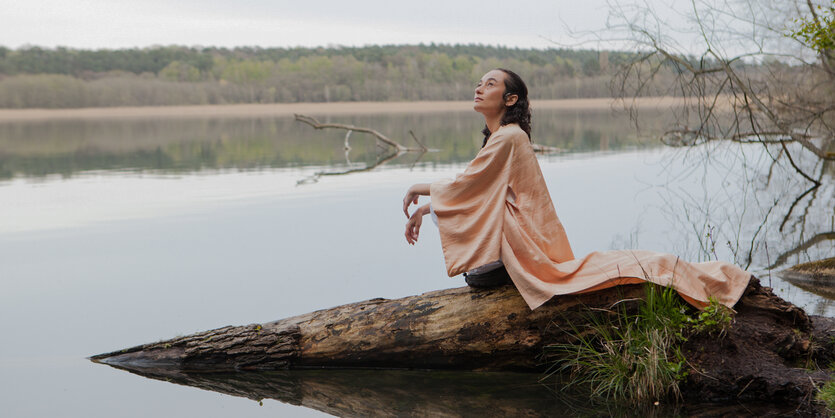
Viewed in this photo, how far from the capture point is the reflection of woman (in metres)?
4.11

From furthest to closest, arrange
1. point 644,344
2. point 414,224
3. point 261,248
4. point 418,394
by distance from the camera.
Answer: point 261,248 < point 414,224 < point 418,394 < point 644,344

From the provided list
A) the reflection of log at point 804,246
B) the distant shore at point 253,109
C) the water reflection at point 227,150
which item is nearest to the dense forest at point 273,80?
the distant shore at point 253,109

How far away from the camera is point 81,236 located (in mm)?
9570

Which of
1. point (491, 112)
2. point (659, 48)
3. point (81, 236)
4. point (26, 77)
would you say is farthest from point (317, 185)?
point (26, 77)

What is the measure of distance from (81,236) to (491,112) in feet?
22.3

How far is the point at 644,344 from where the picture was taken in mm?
4062

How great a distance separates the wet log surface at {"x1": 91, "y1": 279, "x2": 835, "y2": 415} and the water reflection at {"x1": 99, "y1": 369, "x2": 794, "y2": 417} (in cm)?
6

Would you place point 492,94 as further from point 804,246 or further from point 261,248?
point 804,246

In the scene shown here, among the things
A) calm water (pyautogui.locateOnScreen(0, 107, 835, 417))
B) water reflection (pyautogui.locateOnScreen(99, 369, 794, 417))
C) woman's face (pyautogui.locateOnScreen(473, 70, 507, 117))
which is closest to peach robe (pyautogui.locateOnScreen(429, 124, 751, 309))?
woman's face (pyautogui.locateOnScreen(473, 70, 507, 117))

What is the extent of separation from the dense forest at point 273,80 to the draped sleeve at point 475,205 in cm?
5311

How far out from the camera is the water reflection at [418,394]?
3.99 m

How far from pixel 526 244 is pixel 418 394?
984 mm

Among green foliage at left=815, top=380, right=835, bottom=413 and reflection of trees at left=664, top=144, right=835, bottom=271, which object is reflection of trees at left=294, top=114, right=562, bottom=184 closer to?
reflection of trees at left=664, top=144, right=835, bottom=271

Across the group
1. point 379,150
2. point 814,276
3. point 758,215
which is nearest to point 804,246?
point 814,276
